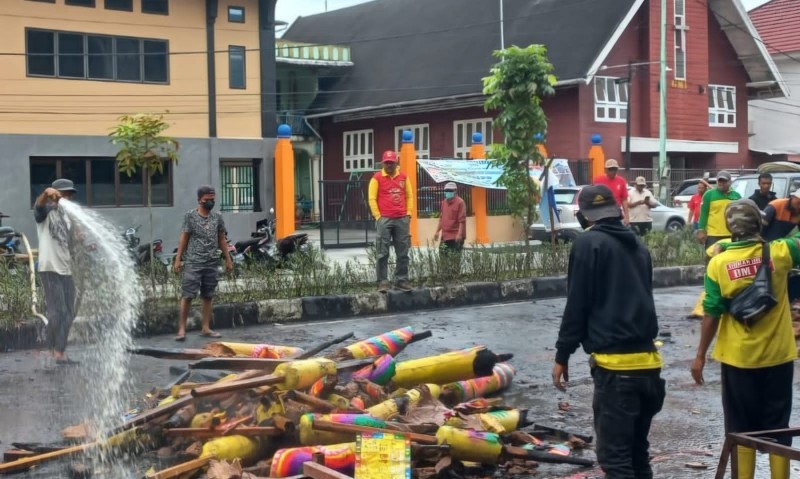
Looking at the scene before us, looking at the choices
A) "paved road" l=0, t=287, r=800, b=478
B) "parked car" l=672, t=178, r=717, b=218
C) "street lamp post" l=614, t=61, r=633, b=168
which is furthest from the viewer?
"street lamp post" l=614, t=61, r=633, b=168

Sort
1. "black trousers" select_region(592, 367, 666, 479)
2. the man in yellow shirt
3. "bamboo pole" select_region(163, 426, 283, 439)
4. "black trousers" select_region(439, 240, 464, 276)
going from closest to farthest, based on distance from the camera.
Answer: "black trousers" select_region(592, 367, 666, 479)
the man in yellow shirt
"bamboo pole" select_region(163, 426, 283, 439)
"black trousers" select_region(439, 240, 464, 276)

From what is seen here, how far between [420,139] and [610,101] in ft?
24.6

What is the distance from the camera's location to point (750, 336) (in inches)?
199

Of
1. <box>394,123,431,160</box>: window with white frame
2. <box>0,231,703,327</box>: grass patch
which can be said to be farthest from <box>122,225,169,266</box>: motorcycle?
<box>394,123,431,160</box>: window with white frame

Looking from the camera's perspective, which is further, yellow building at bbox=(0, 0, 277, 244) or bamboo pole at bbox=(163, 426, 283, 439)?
yellow building at bbox=(0, 0, 277, 244)

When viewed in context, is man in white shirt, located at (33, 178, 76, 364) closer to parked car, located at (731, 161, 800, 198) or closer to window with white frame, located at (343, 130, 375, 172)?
parked car, located at (731, 161, 800, 198)

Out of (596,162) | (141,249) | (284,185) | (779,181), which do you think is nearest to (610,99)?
(596,162)

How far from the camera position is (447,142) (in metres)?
34.1

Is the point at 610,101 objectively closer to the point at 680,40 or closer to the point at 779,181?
the point at 680,40

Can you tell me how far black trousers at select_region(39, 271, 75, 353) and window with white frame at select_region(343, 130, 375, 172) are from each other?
2778 cm

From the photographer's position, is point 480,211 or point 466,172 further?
point 480,211

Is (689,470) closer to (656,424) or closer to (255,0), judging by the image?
(656,424)

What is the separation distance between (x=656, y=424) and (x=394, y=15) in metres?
36.3

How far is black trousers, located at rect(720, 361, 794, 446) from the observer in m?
5.08
